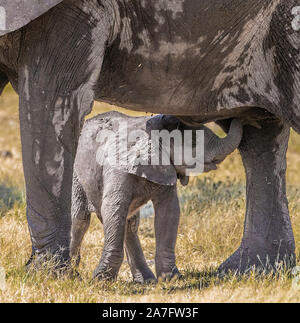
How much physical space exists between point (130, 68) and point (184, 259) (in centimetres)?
202

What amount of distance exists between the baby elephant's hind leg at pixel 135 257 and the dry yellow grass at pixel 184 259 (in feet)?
0.31

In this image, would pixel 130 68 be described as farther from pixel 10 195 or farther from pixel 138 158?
pixel 10 195

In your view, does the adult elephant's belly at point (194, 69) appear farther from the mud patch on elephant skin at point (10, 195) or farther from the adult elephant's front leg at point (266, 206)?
the mud patch on elephant skin at point (10, 195)

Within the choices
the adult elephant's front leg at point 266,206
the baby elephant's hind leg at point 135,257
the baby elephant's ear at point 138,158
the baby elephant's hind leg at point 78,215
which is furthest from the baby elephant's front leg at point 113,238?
the adult elephant's front leg at point 266,206

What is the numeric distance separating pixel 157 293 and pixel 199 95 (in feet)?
3.58

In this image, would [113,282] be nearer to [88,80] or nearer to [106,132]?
[106,132]

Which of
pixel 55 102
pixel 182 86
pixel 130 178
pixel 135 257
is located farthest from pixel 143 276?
pixel 55 102

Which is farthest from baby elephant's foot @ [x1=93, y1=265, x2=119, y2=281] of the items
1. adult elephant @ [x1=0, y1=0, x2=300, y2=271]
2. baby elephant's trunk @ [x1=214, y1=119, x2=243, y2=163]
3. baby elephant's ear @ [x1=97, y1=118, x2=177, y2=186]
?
baby elephant's trunk @ [x1=214, y1=119, x2=243, y2=163]

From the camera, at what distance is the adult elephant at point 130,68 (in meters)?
3.29

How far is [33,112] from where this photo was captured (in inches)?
130

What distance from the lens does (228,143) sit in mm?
4387

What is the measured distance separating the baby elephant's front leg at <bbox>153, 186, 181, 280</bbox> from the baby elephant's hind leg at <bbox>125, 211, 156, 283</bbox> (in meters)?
0.29

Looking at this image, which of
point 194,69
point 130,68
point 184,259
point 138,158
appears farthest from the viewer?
point 184,259
